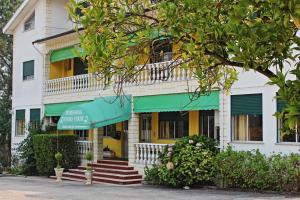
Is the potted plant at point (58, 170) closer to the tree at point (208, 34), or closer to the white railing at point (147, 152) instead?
the white railing at point (147, 152)

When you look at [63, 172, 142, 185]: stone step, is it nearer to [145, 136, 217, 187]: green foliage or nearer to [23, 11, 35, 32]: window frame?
[145, 136, 217, 187]: green foliage

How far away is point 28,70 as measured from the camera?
32.0 metres

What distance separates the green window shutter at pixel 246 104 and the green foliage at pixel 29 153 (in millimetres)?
12773

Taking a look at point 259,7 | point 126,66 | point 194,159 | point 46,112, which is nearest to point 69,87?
point 46,112

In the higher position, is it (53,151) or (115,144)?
(115,144)

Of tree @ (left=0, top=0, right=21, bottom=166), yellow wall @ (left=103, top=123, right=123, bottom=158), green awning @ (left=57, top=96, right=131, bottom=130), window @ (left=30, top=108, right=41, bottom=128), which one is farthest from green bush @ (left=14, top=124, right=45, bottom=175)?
tree @ (left=0, top=0, right=21, bottom=166)

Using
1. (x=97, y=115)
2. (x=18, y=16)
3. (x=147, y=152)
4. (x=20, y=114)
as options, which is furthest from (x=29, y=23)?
(x=147, y=152)

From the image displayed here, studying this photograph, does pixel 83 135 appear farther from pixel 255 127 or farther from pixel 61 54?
pixel 255 127

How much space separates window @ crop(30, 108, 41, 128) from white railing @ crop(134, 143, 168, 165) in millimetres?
8112

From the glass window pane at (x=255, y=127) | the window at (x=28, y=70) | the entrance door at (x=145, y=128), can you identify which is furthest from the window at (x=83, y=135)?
the glass window pane at (x=255, y=127)

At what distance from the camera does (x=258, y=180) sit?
1748 cm

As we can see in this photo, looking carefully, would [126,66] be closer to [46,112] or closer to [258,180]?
[258,180]

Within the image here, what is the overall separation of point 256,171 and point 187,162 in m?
2.78

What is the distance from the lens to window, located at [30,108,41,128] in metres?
29.5
